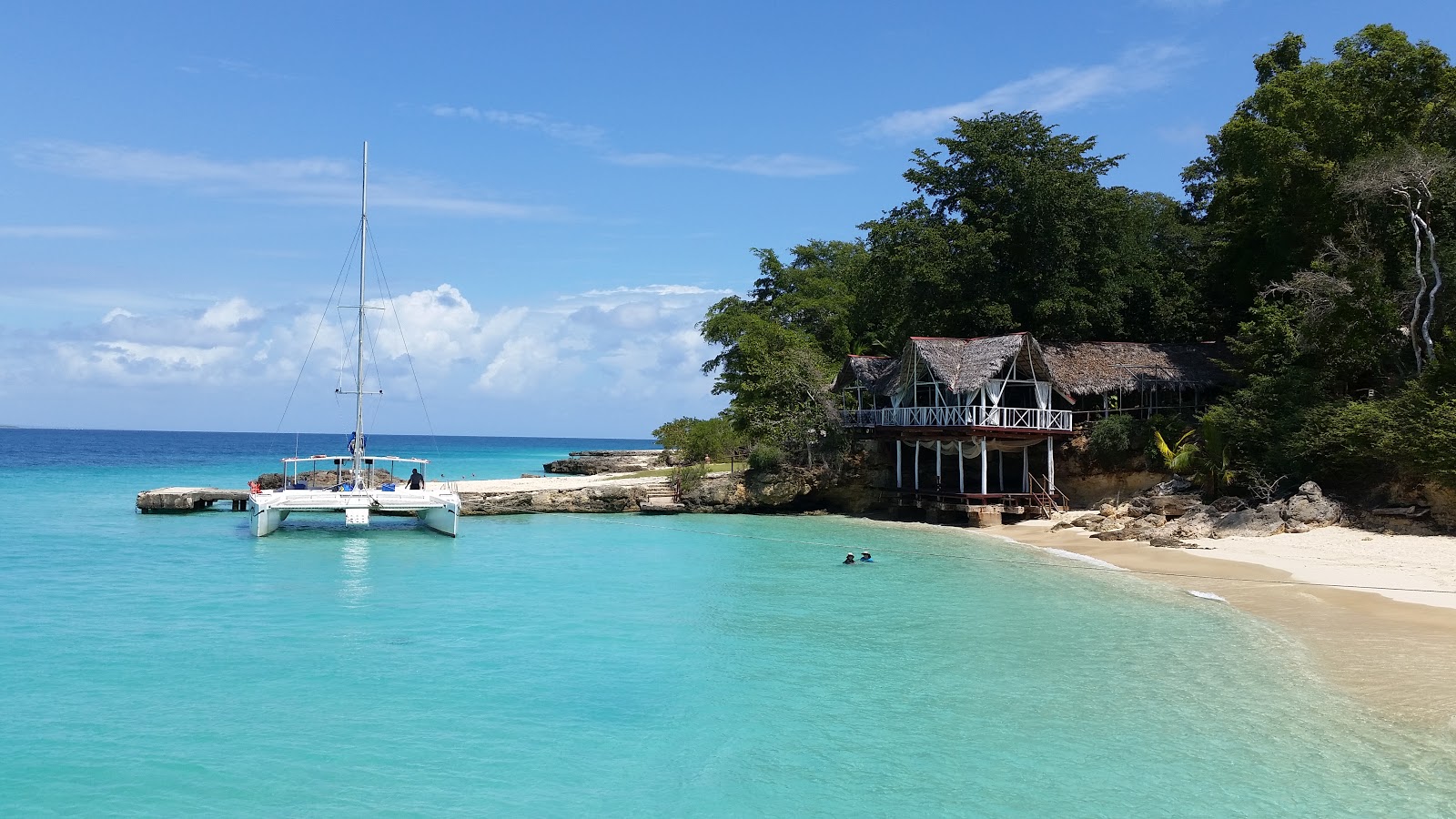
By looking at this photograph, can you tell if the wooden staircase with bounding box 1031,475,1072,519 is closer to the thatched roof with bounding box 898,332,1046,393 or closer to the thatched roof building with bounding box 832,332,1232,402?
the thatched roof building with bounding box 832,332,1232,402

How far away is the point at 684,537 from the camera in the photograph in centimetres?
2797

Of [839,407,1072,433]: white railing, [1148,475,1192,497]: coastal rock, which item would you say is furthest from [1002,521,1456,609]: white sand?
[839,407,1072,433]: white railing

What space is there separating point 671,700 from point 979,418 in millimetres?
20306

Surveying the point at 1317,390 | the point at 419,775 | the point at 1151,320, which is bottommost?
the point at 419,775

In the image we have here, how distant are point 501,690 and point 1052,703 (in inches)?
258

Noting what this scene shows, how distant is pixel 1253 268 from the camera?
3325cm

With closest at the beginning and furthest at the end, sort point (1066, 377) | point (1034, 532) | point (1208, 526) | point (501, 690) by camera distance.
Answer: point (501, 690) < point (1208, 526) < point (1034, 532) < point (1066, 377)

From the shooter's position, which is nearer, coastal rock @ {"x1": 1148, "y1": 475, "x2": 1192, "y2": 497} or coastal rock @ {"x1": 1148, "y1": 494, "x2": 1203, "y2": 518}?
coastal rock @ {"x1": 1148, "y1": 494, "x2": 1203, "y2": 518}

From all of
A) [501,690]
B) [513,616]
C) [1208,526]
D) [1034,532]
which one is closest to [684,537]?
[1034,532]

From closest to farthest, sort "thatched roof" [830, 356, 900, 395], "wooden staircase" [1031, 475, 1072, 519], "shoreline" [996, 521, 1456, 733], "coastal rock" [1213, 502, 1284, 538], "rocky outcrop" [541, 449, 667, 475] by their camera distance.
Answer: "shoreline" [996, 521, 1456, 733] < "coastal rock" [1213, 502, 1284, 538] < "wooden staircase" [1031, 475, 1072, 519] < "thatched roof" [830, 356, 900, 395] < "rocky outcrop" [541, 449, 667, 475]

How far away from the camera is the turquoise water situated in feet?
28.1

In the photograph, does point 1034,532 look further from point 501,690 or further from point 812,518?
point 501,690

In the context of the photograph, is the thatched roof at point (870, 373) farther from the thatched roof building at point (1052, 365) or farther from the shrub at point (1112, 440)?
the shrub at point (1112, 440)

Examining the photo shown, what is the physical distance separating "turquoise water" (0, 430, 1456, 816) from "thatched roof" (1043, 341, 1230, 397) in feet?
43.6
